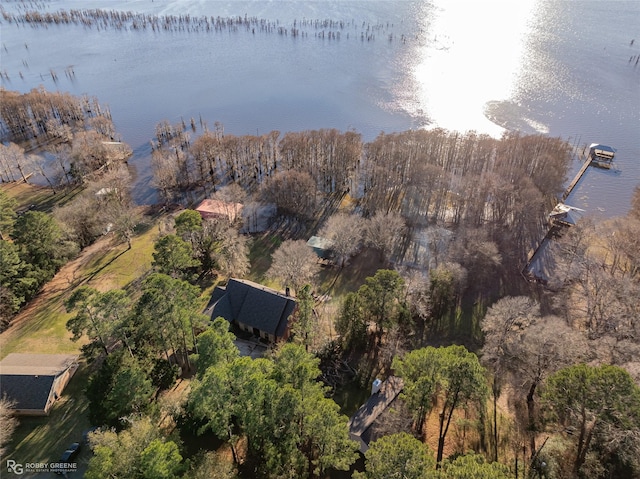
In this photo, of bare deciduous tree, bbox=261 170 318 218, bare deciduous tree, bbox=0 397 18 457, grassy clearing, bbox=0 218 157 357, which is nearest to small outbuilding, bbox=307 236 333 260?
bare deciduous tree, bbox=261 170 318 218

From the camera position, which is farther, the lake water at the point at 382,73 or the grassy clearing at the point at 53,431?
the lake water at the point at 382,73

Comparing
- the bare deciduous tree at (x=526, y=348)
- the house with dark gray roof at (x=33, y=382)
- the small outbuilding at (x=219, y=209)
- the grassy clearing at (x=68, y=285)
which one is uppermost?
the bare deciduous tree at (x=526, y=348)

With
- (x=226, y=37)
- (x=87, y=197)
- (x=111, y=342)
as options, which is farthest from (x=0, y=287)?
(x=226, y=37)

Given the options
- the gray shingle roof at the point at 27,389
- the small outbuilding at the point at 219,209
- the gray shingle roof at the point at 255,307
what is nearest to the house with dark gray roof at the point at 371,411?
the gray shingle roof at the point at 255,307

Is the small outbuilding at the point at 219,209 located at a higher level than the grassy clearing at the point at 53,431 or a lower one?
lower

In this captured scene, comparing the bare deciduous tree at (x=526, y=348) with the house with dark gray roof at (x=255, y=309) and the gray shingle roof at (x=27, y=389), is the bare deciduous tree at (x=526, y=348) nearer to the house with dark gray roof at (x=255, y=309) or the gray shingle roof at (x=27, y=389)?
the house with dark gray roof at (x=255, y=309)

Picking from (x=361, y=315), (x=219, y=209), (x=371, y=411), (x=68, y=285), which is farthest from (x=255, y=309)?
(x=219, y=209)

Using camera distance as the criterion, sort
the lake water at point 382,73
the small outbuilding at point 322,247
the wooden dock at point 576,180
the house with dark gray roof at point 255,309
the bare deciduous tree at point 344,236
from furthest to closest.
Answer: the lake water at point 382,73, the wooden dock at point 576,180, the small outbuilding at point 322,247, the bare deciduous tree at point 344,236, the house with dark gray roof at point 255,309

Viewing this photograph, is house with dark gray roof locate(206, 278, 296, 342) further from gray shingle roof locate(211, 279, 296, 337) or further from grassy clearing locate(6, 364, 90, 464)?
grassy clearing locate(6, 364, 90, 464)
